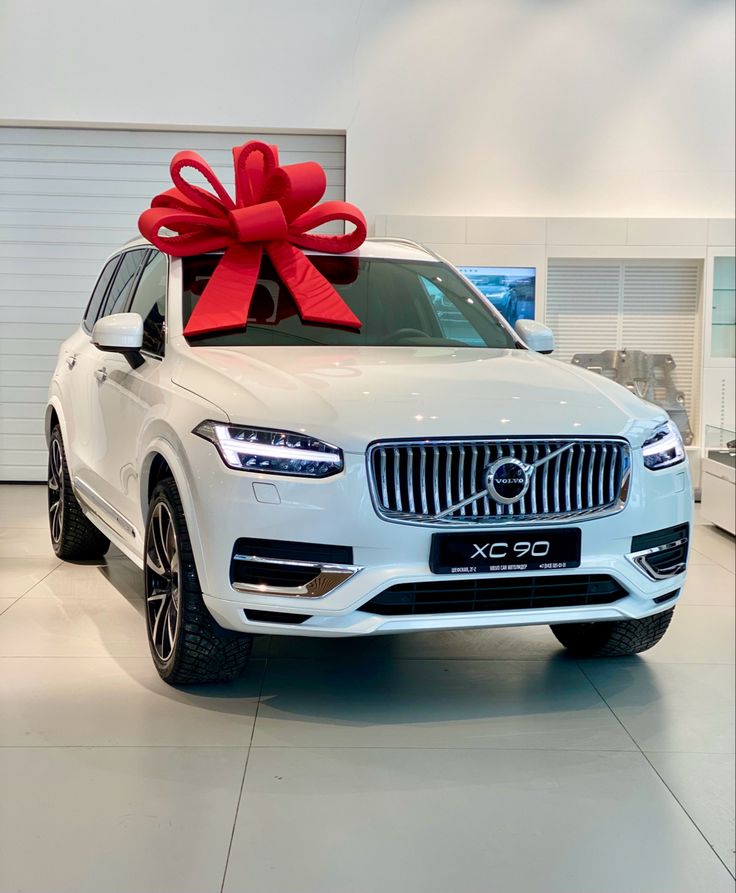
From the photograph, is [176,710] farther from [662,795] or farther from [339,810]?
[662,795]

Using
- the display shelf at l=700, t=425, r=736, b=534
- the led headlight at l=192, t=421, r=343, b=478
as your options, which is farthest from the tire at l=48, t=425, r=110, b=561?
the display shelf at l=700, t=425, r=736, b=534

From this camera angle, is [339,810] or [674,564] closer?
[339,810]

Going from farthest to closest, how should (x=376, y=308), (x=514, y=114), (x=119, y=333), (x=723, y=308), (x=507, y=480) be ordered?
(x=723, y=308) < (x=514, y=114) < (x=376, y=308) < (x=119, y=333) < (x=507, y=480)

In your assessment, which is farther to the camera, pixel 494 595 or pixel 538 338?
pixel 538 338

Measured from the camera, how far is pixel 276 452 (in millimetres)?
2156

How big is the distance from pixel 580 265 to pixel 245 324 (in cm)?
389

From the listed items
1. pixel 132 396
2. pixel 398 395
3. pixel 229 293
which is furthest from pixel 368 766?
pixel 229 293

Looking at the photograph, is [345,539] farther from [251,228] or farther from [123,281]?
[123,281]

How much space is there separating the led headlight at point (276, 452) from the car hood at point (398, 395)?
0.07 ft

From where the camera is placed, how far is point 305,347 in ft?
8.95

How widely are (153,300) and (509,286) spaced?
3478 millimetres

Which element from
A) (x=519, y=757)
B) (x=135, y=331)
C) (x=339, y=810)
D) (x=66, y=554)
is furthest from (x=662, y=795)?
(x=66, y=554)

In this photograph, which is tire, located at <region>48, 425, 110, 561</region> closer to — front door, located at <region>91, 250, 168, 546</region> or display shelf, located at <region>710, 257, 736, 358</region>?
front door, located at <region>91, 250, 168, 546</region>

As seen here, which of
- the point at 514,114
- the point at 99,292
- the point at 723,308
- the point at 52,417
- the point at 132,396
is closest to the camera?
the point at 132,396
